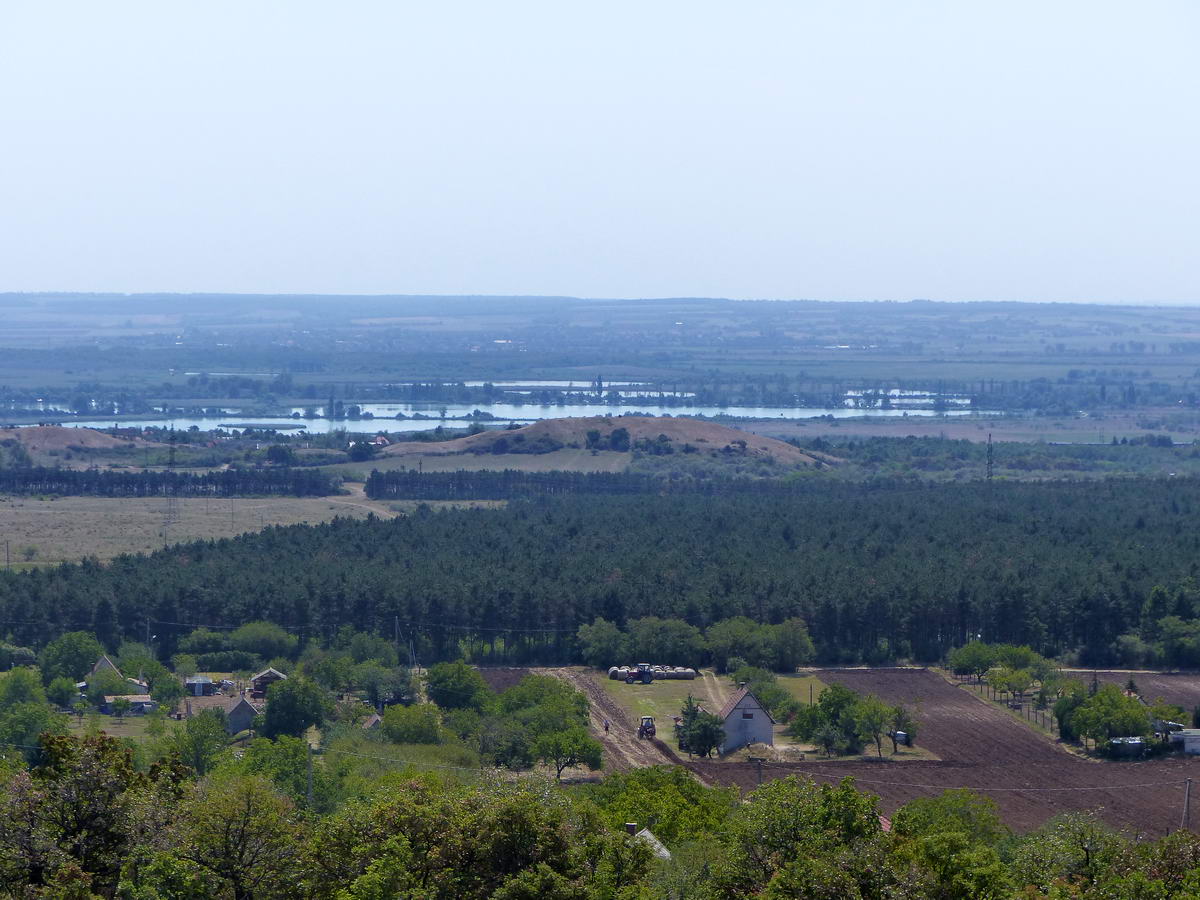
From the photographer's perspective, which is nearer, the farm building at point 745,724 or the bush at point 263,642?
the farm building at point 745,724

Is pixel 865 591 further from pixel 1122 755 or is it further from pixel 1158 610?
pixel 1122 755

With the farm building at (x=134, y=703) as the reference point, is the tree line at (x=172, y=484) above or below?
below

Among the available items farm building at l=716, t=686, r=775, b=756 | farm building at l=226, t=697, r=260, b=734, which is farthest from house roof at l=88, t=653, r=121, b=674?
farm building at l=716, t=686, r=775, b=756

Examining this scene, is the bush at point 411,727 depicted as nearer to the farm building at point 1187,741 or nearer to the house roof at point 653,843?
the house roof at point 653,843

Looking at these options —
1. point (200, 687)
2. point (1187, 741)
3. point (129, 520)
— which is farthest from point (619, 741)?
point (129, 520)

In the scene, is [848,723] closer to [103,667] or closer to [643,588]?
[643,588]

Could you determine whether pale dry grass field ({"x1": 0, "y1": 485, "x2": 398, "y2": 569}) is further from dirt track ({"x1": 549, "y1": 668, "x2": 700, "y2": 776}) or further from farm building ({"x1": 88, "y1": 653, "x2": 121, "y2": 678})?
dirt track ({"x1": 549, "y1": 668, "x2": 700, "y2": 776})

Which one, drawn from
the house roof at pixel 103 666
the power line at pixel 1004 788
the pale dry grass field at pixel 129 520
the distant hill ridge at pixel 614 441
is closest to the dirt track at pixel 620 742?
the power line at pixel 1004 788

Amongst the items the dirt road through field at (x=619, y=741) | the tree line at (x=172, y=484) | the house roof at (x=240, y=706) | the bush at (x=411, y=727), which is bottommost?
the tree line at (x=172, y=484)
